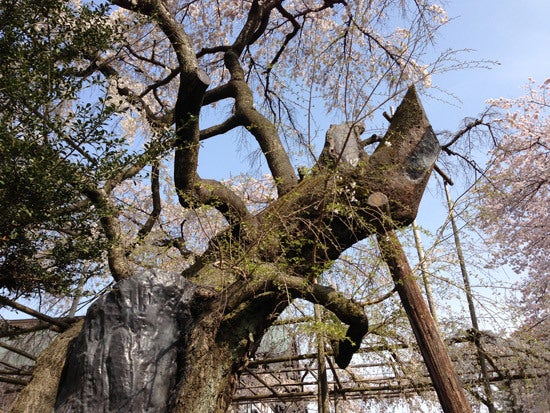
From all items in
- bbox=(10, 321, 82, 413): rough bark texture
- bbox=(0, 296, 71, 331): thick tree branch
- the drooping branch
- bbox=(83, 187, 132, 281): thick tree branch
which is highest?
bbox=(83, 187, 132, 281): thick tree branch

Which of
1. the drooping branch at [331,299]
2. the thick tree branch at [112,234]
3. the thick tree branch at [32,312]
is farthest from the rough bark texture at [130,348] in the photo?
the drooping branch at [331,299]

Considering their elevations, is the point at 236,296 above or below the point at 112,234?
below

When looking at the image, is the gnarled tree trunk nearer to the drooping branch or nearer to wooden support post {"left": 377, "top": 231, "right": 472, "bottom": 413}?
the drooping branch

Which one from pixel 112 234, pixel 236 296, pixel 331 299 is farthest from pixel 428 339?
pixel 112 234

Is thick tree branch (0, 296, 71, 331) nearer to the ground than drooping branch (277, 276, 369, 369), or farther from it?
farther from it

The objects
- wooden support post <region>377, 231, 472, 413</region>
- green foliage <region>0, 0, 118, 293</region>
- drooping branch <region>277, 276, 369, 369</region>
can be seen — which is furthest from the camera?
wooden support post <region>377, 231, 472, 413</region>

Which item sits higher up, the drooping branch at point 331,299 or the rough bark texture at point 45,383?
the drooping branch at point 331,299

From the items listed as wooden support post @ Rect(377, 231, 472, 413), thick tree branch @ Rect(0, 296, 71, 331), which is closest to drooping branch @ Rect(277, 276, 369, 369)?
wooden support post @ Rect(377, 231, 472, 413)

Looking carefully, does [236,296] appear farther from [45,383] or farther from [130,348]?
[45,383]

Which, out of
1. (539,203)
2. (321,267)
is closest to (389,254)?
(321,267)

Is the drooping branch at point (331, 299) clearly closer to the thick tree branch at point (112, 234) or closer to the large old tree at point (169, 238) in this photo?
the large old tree at point (169, 238)

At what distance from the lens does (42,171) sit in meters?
2.28

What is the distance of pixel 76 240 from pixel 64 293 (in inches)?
16.2

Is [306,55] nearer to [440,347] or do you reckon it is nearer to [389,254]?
[389,254]
